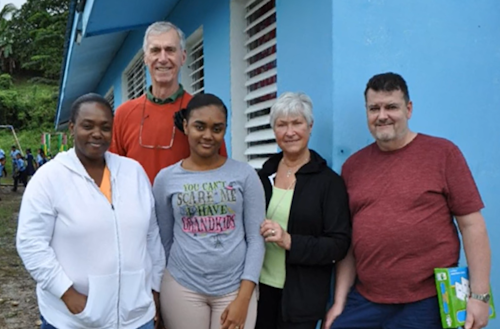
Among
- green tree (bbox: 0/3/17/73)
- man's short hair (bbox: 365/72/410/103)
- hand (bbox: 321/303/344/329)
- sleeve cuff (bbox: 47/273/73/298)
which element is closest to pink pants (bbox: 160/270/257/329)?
hand (bbox: 321/303/344/329)

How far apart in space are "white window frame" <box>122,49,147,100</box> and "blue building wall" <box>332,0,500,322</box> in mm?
5037

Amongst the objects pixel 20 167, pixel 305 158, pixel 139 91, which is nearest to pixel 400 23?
pixel 305 158

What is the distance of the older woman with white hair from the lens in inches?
92.0

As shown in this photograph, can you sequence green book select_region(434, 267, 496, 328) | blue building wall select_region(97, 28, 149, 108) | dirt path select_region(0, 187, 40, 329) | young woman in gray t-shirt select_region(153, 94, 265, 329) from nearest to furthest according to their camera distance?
green book select_region(434, 267, 496, 328), young woman in gray t-shirt select_region(153, 94, 265, 329), dirt path select_region(0, 187, 40, 329), blue building wall select_region(97, 28, 149, 108)

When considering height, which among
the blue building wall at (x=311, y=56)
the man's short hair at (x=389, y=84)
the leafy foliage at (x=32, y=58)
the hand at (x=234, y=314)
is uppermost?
the leafy foliage at (x=32, y=58)

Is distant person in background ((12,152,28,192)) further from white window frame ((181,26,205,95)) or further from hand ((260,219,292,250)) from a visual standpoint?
hand ((260,219,292,250))

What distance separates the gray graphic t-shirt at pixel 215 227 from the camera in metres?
2.26

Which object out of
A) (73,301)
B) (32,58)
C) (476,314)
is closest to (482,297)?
(476,314)

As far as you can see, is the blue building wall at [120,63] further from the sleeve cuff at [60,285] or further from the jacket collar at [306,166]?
the sleeve cuff at [60,285]

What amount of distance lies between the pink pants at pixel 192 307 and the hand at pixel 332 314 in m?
0.41

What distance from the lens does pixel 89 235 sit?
1945 mm

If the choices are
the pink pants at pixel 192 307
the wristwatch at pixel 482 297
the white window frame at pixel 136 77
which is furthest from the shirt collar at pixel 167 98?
the white window frame at pixel 136 77

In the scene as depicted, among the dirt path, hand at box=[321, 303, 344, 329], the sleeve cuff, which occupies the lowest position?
the dirt path

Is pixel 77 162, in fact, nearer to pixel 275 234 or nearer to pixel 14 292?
pixel 275 234
